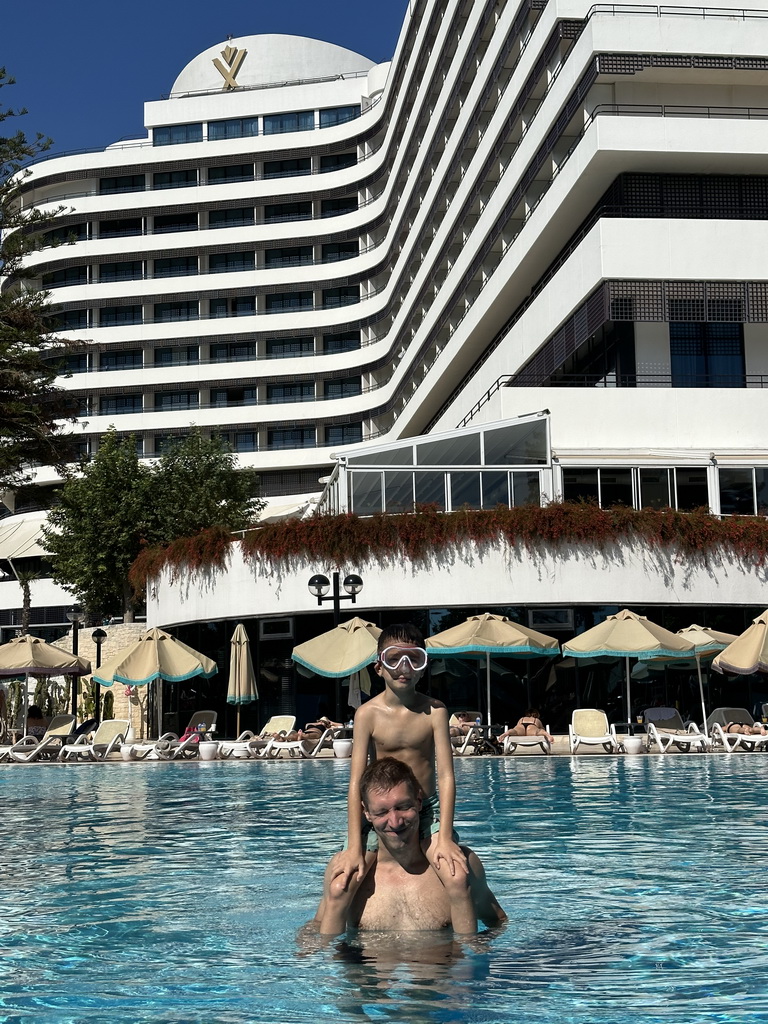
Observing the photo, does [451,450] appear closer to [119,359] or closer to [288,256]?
[288,256]

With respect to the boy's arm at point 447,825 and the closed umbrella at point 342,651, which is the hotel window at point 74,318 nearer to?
the closed umbrella at point 342,651

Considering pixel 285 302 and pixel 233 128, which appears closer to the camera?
pixel 285 302

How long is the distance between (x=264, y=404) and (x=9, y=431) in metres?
38.4

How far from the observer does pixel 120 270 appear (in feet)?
258

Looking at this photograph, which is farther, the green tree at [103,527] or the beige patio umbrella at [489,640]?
the green tree at [103,527]

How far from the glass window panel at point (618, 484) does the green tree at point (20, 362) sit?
1570cm

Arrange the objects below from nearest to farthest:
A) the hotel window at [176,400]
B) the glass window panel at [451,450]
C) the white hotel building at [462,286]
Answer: the white hotel building at [462,286] → the glass window panel at [451,450] → the hotel window at [176,400]

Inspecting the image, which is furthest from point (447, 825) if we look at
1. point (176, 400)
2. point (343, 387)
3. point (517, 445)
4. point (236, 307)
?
point (236, 307)

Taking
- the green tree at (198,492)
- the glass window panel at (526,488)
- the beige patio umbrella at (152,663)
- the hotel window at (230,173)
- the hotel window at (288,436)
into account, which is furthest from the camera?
the hotel window at (230,173)

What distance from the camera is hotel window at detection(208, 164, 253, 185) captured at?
78.8 m

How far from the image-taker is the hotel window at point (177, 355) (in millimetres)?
76562

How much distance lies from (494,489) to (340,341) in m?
46.2

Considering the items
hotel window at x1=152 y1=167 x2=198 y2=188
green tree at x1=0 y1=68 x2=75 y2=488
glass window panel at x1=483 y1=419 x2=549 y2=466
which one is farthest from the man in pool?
hotel window at x1=152 y1=167 x2=198 y2=188

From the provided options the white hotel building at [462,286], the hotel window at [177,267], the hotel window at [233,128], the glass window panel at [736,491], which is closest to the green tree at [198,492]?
the white hotel building at [462,286]
